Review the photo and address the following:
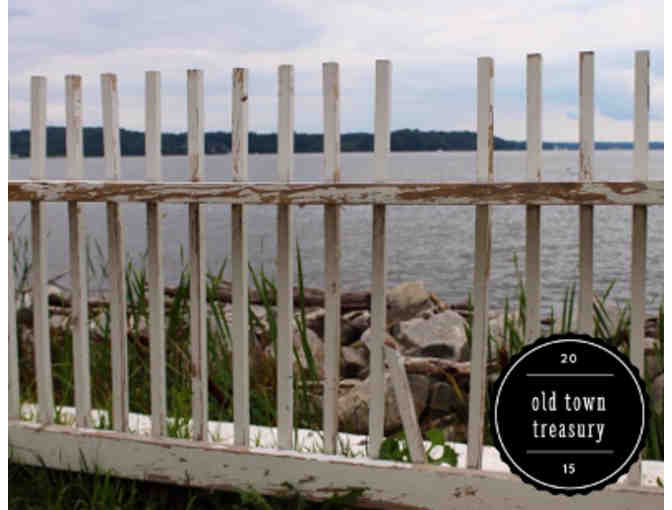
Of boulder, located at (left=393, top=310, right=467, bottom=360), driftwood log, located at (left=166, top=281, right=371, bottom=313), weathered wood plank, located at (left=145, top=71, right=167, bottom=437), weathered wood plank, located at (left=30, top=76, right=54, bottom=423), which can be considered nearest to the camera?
weathered wood plank, located at (left=145, top=71, right=167, bottom=437)

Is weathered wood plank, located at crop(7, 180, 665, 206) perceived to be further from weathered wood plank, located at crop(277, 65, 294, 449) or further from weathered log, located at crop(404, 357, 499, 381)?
weathered log, located at crop(404, 357, 499, 381)

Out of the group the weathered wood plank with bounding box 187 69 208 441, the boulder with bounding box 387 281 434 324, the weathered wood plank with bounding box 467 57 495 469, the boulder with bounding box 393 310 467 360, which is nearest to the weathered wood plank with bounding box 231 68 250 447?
the weathered wood plank with bounding box 187 69 208 441

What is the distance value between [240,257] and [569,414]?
1232 mm

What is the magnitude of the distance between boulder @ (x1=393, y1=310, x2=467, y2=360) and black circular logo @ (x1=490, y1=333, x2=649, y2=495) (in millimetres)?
1529

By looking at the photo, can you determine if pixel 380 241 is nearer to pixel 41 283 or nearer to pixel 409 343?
pixel 41 283

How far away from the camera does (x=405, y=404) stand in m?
2.90

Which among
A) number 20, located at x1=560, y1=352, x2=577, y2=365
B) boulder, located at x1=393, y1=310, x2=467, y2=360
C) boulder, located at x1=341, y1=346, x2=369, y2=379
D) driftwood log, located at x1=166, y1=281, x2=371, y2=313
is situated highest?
number 20, located at x1=560, y1=352, x2=577, y2=365

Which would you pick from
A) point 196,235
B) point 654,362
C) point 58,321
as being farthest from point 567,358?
point 58,321

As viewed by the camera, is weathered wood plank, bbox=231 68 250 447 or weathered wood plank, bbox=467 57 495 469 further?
weathered wood plank, bbox=231 68 250 447

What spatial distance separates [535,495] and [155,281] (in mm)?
1538

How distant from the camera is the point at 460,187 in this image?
104 inches

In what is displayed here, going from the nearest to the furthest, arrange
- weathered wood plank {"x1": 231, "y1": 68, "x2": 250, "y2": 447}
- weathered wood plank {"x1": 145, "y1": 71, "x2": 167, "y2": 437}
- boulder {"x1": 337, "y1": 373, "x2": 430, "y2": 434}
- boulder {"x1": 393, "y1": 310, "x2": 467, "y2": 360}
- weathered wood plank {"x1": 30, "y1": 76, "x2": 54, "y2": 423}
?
weathered wood plank {"x1": 231, "y1": 68, "x2": 250, "y2": 447}
weathered wood plank {"x1": 145, "y1": 71, "x2": 167, "y2": 437}
weathered wood plank {"x1": 30, "y1": 76, "x2": 54, "y2": 423}
boulder {"x1": 337, "y1": 373, "x2": 430, "y2": 434}
boulder {"x1": 393, "y1": 310, "x2": 467, "y2": 360}

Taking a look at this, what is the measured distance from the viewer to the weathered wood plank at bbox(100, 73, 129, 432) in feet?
10.3

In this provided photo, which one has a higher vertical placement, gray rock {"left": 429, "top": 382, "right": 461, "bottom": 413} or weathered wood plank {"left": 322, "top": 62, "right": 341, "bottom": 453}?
weathered wood plank {"left": 322, "top": 62, "right": 341, "bottom": 453}
